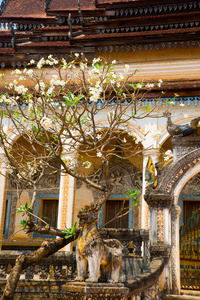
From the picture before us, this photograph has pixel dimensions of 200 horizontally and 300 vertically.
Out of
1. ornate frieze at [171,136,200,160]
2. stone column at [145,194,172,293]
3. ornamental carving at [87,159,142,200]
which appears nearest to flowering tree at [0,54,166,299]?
stone column at [145,194,172,293]

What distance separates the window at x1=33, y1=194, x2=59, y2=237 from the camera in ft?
52.2

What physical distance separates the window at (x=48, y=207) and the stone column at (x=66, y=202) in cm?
299

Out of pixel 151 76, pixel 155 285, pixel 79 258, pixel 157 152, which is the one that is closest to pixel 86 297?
pixel 79 258

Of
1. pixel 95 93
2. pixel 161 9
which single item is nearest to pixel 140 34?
pixel 161 9

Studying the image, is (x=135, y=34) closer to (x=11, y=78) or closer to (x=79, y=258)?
(x=11, y=78)

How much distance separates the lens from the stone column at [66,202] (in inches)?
492

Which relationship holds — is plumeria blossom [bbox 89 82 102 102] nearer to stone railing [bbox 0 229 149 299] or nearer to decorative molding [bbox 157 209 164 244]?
decorative molding [bbox 157 209 164 244]

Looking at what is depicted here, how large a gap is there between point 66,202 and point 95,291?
27.7 feet

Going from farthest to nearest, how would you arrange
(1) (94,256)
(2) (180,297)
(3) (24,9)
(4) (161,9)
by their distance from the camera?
(3) (24,9)
(4) (161,9)
(2) (180,297)
(1) (94,256)

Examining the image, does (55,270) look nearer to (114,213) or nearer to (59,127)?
(59,127)

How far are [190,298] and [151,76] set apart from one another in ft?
29.4

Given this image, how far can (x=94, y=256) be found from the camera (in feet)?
14.9

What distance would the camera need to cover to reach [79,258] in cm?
467

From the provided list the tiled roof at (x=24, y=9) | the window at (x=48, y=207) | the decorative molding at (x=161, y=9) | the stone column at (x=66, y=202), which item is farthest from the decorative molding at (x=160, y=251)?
the tiled roof at (x=24, y=9)
